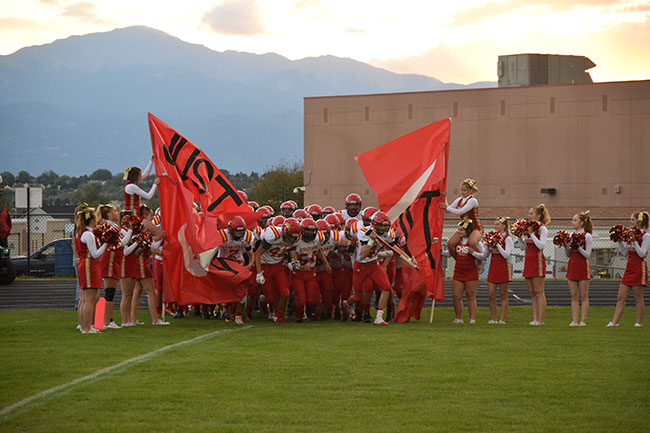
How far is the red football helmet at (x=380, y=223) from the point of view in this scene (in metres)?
12.4

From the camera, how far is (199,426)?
20.2 feet

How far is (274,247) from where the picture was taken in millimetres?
12844

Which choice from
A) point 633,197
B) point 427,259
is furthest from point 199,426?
point 633,197

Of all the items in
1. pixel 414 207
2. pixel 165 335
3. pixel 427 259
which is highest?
pixel 414 207

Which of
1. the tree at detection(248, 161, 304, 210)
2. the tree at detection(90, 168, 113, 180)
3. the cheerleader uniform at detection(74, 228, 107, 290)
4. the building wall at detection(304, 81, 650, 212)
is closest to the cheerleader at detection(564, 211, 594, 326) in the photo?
the cheerleader uniform at detection(74, 228, 107, 290)

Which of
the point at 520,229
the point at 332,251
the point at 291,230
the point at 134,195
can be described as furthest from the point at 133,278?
the point at 520,229

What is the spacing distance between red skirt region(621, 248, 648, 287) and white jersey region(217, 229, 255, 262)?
5.60 meters

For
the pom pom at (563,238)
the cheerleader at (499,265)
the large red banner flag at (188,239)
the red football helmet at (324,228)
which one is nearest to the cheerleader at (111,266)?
the large red banner flag at (188,239)

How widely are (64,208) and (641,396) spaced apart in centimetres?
6577

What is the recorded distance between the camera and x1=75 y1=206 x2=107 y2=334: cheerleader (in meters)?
11.1

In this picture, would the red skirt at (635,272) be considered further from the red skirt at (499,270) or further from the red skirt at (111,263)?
the red skirt at (111,263)

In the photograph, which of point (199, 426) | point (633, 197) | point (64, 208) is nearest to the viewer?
point (199, 426)

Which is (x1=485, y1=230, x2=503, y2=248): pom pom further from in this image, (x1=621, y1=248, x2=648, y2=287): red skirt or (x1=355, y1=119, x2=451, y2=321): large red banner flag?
(x1=621, y1=248, x2=648, y2=287): red skirt

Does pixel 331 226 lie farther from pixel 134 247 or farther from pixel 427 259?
pixel 134 247
